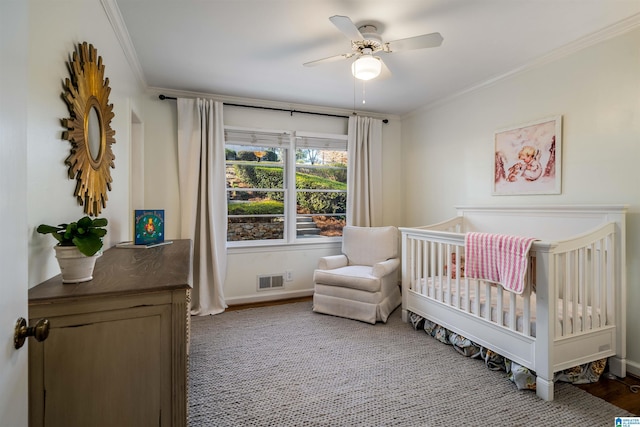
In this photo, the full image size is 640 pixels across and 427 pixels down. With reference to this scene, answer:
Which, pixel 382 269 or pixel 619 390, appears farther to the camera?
pixel 382 269

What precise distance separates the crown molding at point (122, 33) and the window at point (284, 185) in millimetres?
1093

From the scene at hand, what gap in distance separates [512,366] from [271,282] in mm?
2567

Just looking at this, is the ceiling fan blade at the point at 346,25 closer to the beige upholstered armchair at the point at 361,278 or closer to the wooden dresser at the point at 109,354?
the wooden dresser at the point at 109,354

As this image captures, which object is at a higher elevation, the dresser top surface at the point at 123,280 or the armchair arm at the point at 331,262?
the dresser top surface at the point at 123,280

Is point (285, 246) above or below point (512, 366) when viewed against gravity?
above

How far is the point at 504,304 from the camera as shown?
→ 2182 mm

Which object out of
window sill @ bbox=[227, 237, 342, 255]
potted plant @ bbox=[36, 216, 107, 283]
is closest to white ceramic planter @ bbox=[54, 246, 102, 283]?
potted plant @ bbox=[36, 216, 107, 283]

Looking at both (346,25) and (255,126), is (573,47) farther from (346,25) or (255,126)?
(255,126)

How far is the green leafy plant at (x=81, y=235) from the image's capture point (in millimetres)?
1029

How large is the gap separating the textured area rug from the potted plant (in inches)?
41.6

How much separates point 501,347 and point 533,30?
7.30ft

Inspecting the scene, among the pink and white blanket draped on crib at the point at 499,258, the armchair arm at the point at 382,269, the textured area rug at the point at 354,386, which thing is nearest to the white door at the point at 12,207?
the textured area rug at the point at 354,386

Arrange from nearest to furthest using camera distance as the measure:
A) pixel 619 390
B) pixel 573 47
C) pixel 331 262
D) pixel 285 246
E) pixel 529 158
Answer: pixel 619 390
pixel 573 47
pixel 529 158
pixel 331 262
pixel 285 246

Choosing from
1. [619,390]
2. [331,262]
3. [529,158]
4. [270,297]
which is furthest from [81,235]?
[529,158]
